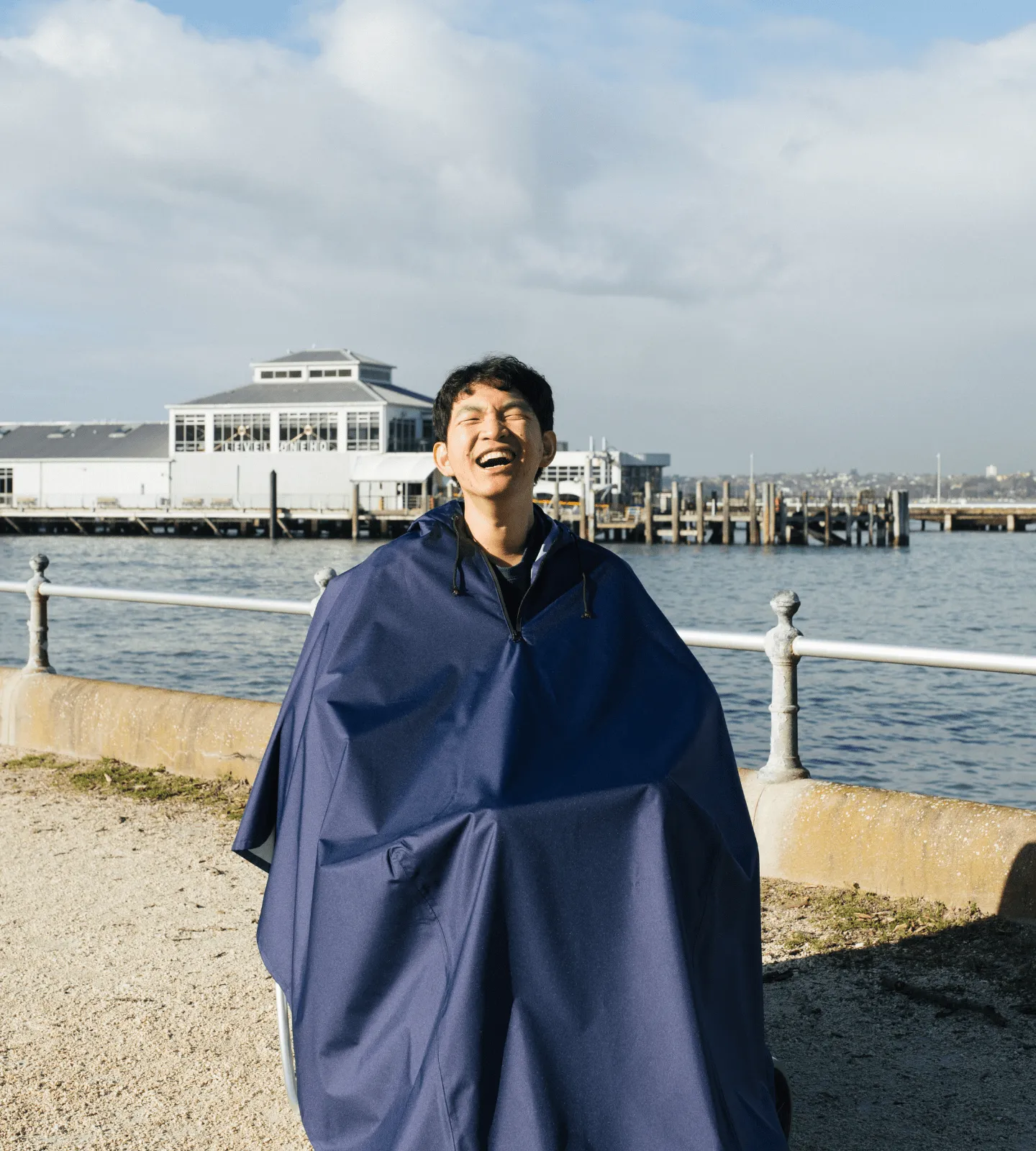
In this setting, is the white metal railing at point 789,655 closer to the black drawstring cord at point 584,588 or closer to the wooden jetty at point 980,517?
the black drawstring cord at point 584,588

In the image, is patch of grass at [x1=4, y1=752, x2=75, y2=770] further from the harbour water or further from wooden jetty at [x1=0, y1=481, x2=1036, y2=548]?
wooden jetty at [x1=0, y1=481, x2=1036, y2=548]

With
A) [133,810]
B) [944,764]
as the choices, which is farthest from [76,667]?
[133,810]

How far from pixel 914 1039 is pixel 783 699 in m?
1.69

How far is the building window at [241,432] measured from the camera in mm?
75000

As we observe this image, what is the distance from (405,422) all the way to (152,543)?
14.7 metres

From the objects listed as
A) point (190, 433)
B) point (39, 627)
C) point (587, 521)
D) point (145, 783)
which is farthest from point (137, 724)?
point (190, 433)

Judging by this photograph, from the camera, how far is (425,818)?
8.48 ft

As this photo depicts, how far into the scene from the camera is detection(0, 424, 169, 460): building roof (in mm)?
80625

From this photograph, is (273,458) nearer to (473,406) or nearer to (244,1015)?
→ (244,1015)

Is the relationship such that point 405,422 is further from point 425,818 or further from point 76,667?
point 425,818

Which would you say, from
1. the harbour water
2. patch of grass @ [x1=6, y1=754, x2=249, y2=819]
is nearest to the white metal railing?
patch of grass @ [x1=6, y1=754, x2=249, y2=819]

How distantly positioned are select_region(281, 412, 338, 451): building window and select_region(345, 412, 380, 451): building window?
0.75 meters

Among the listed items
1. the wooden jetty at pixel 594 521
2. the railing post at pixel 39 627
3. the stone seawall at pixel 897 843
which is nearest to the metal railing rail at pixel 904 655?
the stone seawall at pixel 897 843

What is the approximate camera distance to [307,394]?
7588 centimetres
